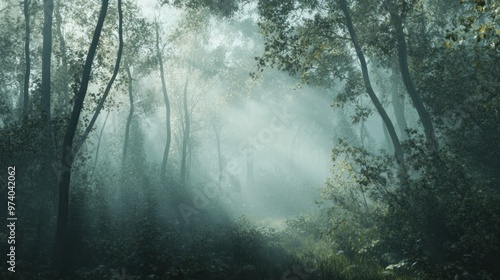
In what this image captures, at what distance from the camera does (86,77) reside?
1145cm

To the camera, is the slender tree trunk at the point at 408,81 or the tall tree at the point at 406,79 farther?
the slender tree trunk at the point at 408,81

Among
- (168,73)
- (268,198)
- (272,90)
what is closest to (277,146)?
(272,90)

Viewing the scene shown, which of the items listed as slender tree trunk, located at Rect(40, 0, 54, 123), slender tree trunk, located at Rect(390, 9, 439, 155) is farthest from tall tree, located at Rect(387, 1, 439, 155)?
slender tree trunk, located at Rect(40, 0, 54, 123)

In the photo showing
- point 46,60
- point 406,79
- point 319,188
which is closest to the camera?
point 319,188

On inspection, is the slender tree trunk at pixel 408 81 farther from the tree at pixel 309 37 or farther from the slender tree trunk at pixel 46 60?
the slender tree trunk at pixel 46 60

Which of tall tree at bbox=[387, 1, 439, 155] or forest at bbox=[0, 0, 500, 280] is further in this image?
tall tree at bbox=[387, 1, 439, 155]

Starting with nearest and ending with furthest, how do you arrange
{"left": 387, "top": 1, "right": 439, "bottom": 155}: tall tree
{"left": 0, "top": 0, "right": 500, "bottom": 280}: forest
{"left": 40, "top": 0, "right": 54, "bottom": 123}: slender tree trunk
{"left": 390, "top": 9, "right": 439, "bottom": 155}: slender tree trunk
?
{"left": 0, "top": 0, "right": 500, "bottom": 280}: forest → {"left": 387, "top": 1, "right": 439, "bottom": 155}: tall tree → {"left": 390, "top": 9, "right": 439, "bottom": 155}: slender tree trunk → {"left": 40, "top": 0, "right": 54, "bottom": 123}: slender tree trunk

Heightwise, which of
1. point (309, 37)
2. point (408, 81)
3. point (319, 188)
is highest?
point (309, 37)

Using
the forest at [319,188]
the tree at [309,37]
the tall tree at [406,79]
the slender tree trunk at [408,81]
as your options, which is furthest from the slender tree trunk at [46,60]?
the slender tree trunk at [408,81]

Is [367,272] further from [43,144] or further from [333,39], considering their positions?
[43,144]

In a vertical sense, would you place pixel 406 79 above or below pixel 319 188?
above

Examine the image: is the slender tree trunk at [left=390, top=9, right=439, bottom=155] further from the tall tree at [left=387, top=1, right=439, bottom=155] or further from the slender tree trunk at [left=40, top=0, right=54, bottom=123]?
the slender tree trunk at [left=40, top=0, right=54, bottom=123]

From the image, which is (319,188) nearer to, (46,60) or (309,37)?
(309,37)

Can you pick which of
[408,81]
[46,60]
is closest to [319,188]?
[408,81]
